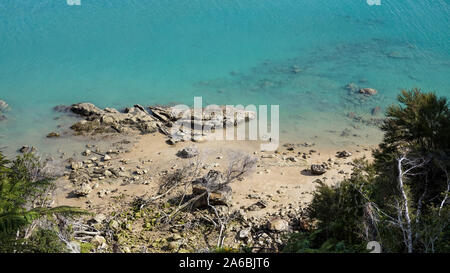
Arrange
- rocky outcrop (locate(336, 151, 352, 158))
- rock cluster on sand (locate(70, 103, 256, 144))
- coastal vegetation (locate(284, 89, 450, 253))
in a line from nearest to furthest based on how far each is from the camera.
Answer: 1. coastal vegetation (locate(284, 89, 450, 253))
2. rocky outcrop (locate(336, 151, 352, 158))
3. rock cluster on sand (locate(70, 103, 256, 144))

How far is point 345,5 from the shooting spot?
3089 centimetres

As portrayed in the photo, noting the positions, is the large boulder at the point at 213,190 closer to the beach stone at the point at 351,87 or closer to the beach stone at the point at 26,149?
the beach stone at the point at 26,149

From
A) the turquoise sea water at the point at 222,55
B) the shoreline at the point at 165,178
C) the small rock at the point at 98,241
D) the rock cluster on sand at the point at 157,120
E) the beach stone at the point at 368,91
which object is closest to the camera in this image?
the small rock at the point at 98,241

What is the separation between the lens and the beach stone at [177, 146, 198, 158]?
46.9 feet

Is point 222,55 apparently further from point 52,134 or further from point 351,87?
point 52,134

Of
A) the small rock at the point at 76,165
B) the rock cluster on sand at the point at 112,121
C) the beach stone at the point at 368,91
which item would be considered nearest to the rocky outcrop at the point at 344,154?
the beach stone at the point at 368,91

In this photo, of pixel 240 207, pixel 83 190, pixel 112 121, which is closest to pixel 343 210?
pixel 240 207

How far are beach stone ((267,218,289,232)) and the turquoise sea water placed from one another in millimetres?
6407

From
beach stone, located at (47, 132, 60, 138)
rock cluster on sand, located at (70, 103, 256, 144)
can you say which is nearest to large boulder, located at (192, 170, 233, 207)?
rock cluster on sand, located at (70, 103, 256, 144)

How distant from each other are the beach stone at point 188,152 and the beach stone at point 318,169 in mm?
4212

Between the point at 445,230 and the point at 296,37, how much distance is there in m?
20.0

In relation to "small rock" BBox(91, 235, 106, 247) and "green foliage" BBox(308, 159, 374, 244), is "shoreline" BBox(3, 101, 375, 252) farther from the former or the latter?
"green foliage" BBox(308, 159, 374, 244)

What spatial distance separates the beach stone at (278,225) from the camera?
10012 mm

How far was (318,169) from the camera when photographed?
13.1m
